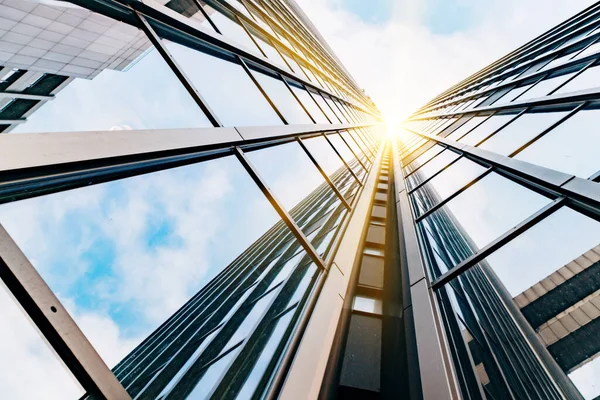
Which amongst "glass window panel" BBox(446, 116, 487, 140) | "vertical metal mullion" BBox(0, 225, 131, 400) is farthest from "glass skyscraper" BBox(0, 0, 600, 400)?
"glass window panel" BBox(446, 116, 487, 140)

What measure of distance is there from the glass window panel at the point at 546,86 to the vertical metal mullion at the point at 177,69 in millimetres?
9264

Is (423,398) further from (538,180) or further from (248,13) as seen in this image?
(248,13)

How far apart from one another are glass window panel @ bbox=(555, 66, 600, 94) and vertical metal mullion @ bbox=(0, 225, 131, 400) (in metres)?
9.96

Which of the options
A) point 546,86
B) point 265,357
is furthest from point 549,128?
point 265,357

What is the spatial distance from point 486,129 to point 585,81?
2686 millimetres

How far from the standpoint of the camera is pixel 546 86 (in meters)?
10.1

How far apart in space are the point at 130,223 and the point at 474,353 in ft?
13.8

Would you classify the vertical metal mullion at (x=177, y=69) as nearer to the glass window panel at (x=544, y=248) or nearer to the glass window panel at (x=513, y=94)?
the glass window panel at (x=544, y=248)

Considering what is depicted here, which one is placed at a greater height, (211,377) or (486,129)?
(211,377)

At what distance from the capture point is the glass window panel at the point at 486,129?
390 inches

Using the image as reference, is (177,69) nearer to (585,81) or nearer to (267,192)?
(267,192)

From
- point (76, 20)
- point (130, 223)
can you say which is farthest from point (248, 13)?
point (76, 20)

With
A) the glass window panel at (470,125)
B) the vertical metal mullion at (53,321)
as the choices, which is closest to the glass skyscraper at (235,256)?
the vertical metal mullion at (53,321)

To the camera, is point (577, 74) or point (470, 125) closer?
point (577, 74)
